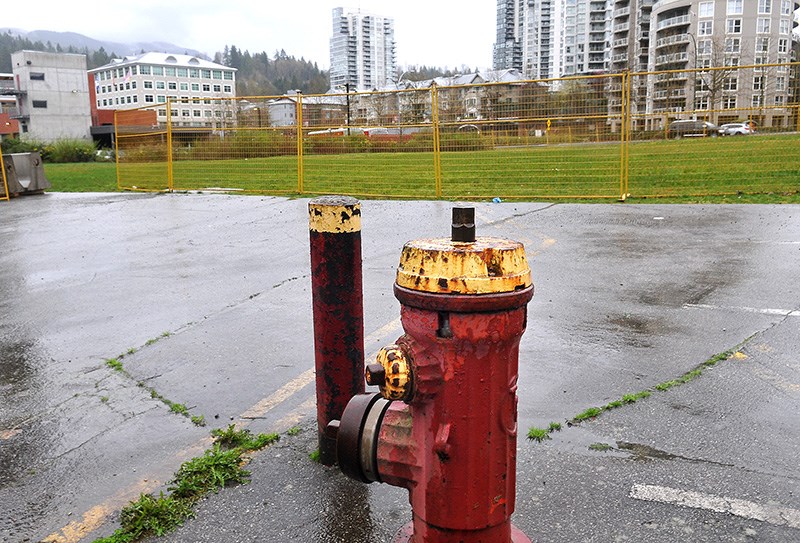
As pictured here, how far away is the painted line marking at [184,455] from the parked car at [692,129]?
15.1m

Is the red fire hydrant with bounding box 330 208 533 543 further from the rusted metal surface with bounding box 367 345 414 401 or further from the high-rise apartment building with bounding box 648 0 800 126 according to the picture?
the high-rise apartment building with bounding box 648 0 800 126

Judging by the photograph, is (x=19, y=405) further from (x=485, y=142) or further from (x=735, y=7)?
(x=735, y=7)

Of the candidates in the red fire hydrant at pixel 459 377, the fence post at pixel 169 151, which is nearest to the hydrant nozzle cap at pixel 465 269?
the red fire hydrant at pixel 459 377

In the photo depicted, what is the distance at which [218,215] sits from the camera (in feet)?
38.9

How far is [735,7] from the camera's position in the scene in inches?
3607

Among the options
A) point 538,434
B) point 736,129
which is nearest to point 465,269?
point 538,434

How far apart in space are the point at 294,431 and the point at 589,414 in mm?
1480

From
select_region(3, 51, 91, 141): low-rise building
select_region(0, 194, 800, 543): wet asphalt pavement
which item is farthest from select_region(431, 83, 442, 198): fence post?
select_region(3, 51, 91, 141): low-rise building

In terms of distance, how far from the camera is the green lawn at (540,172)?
14.0m

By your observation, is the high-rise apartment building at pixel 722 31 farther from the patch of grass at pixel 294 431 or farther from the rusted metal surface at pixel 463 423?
the rusted metal surface at pixel 463 423

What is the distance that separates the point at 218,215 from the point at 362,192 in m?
3.94

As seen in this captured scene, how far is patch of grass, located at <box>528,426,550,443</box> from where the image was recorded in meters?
3.27

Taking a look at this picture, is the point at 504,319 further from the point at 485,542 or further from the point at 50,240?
the point at 50,240

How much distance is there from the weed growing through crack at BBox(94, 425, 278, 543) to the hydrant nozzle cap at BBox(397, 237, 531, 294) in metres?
1.49
